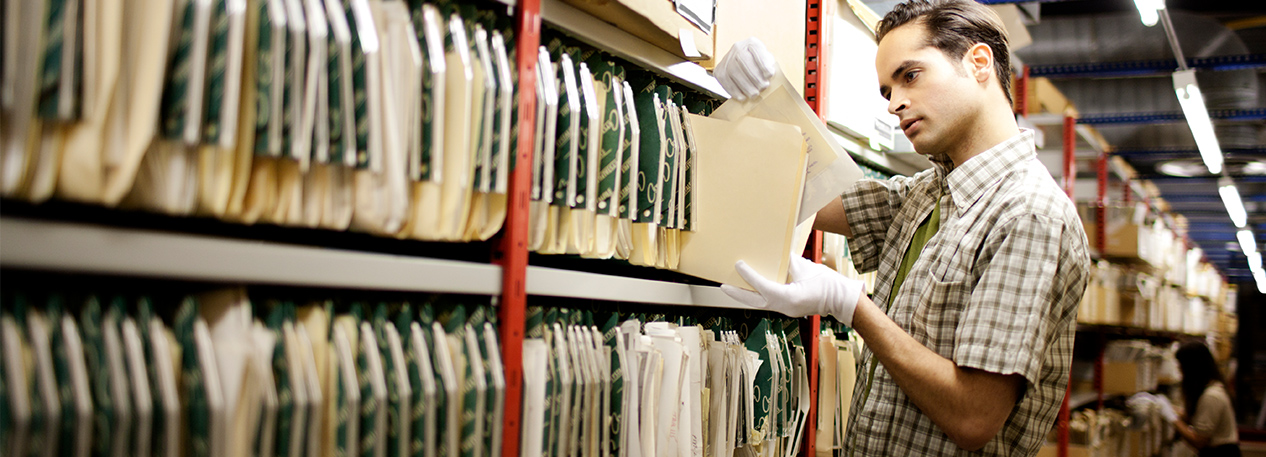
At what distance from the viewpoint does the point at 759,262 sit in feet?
5.90

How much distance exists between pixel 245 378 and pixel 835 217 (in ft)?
5.49

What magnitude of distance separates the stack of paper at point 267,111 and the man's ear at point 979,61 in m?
1.18

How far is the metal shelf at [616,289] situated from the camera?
1555 millimetres

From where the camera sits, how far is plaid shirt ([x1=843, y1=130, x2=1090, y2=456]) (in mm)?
1650

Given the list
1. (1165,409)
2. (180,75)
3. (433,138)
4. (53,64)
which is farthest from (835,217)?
(1165,409)

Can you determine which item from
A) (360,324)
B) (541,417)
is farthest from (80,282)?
(541,417)

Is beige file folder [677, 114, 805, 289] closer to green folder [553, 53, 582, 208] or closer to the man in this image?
the man

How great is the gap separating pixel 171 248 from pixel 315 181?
234 millimetres

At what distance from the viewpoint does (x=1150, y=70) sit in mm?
4879

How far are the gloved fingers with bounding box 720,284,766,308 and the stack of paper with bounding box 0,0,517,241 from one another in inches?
26.6

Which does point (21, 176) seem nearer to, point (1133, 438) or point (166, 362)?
point (166, 362)

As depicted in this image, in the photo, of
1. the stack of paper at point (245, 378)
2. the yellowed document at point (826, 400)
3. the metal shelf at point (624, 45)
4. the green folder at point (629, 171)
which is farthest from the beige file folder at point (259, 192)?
the yellowed document at point (826, 400)

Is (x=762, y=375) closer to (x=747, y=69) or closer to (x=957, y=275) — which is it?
(x=957, y=275)

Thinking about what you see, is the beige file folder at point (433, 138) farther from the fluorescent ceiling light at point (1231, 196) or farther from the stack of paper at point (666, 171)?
the fluorescent ceiling light at point (1231, 196)
